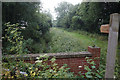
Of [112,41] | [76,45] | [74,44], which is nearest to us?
[112,41]

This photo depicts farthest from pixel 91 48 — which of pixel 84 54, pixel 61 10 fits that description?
pixel 61 10

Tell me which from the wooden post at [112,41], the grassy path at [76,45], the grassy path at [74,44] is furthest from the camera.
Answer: the grassy path at [74,44]

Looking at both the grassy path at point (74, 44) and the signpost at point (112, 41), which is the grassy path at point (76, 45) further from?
the signpost at point (112, 41)

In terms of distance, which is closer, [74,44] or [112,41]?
[112,41]

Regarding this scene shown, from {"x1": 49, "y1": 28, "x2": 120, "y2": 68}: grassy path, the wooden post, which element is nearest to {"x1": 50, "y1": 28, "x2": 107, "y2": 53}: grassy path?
{"x1": 49, "y1": 28, "x2": 120, "y2": 68}: grassy path

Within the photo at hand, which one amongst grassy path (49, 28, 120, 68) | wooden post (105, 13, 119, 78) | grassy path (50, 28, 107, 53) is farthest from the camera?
grassy path (50, 28, 107, 53)

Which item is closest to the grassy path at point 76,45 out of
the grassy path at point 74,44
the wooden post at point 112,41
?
the grassy path at point 74,44

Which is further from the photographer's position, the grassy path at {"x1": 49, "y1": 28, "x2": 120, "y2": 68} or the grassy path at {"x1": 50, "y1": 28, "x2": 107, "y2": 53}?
the grassy path at {"x1": 50, "y1": 28, "x2": 107, "y2": 53}

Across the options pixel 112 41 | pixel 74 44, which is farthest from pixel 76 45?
pixel 112 41

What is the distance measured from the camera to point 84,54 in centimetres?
267

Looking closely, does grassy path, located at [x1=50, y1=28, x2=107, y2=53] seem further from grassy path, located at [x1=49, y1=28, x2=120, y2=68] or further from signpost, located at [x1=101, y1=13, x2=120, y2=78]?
signpost, located at [x1=101, y1=13, x2=120, y2=78]

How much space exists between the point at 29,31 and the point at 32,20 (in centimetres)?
60

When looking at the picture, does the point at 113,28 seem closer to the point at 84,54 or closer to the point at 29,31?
the point at 84,54

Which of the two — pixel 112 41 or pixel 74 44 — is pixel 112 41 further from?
pixel 74 44
